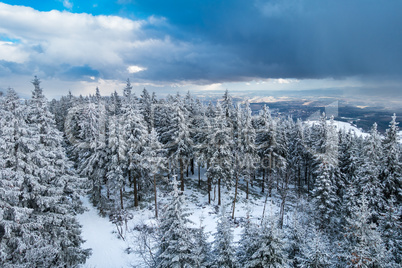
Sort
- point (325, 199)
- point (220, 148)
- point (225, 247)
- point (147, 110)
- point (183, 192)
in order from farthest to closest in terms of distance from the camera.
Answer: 1. point (147, 110)
2. point (220, 148)
3. point (183, 192)
4. point (325, 199)
5. point (225, 247)

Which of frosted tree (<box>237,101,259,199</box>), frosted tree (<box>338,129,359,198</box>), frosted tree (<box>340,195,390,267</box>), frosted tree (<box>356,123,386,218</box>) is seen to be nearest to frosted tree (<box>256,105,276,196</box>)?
frosted tree (<box>237,101,259,199</box>)

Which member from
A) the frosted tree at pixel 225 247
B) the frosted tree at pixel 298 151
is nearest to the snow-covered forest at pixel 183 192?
the frosted tree at pixel 225 247

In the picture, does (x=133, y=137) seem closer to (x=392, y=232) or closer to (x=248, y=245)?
(x=248, y=245)

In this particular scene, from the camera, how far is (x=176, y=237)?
1211 cm

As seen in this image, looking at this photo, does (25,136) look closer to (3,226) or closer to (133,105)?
(3,226)

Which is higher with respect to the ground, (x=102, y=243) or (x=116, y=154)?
(x=116, y=154)

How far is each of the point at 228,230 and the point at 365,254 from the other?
349 inches

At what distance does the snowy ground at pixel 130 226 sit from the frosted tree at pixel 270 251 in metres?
4.01

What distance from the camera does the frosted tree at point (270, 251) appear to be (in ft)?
35.9

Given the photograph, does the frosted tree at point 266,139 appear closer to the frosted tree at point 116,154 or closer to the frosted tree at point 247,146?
the frosted tree at point 247,146

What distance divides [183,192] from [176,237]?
507 inches

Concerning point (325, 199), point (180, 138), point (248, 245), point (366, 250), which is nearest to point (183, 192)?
point (180, 138)

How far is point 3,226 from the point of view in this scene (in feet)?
37.9

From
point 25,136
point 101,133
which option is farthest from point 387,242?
point 101,133
